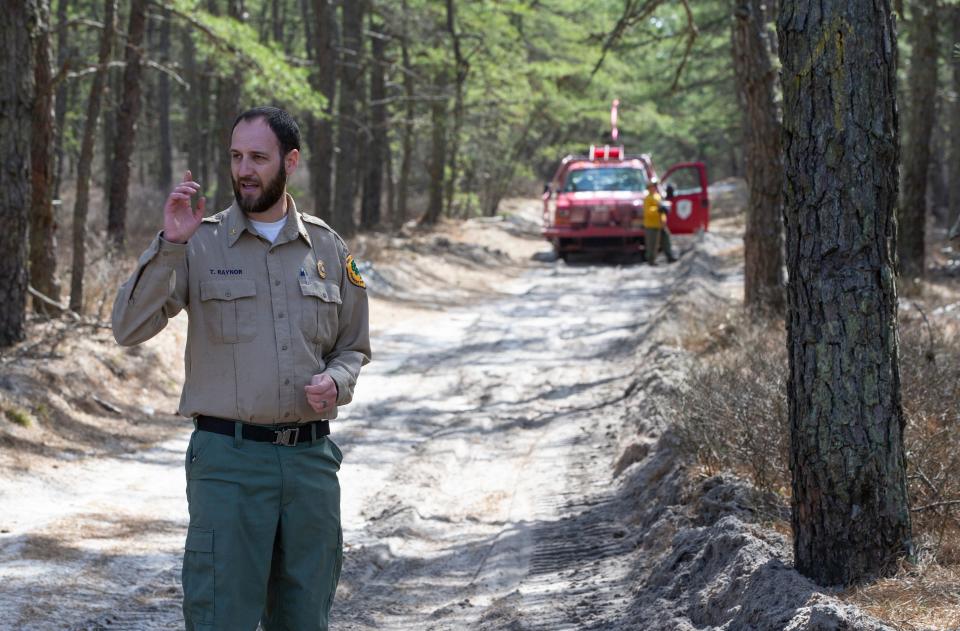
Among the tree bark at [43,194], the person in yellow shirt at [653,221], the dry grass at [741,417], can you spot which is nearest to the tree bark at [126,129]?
the tree bark at [43,194]

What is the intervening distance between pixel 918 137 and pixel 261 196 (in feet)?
47.2

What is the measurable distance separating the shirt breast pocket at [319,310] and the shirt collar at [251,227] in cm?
15

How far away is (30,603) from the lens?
4.95 metres

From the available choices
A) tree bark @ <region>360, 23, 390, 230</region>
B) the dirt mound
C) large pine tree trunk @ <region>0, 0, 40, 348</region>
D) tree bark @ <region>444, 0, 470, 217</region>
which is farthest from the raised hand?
tree bark @ <region>360, 23, 390, 230</region>

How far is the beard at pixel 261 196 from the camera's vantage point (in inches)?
136

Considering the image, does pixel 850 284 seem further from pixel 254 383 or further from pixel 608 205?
pixel 608 205

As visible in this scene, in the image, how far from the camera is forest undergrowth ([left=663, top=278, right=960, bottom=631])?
3.96m

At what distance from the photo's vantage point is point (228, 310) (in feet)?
11.2

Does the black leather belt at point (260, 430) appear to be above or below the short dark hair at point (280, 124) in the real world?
below

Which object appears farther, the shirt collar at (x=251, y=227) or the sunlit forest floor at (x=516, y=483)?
the sunlit forest floor at (x=516, y=483)

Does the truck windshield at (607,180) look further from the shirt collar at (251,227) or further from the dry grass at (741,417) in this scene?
the shirt collar at (251,227)

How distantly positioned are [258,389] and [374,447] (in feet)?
17.8

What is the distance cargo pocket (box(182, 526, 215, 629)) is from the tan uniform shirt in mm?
362

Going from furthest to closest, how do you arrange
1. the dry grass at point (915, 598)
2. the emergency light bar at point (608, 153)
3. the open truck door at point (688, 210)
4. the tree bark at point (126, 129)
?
the emergency light bar at point (608, 153) → the open truck door at point (688, 210) → the tree bark at point (126, 129) → the dry grass at point (915, 598)
